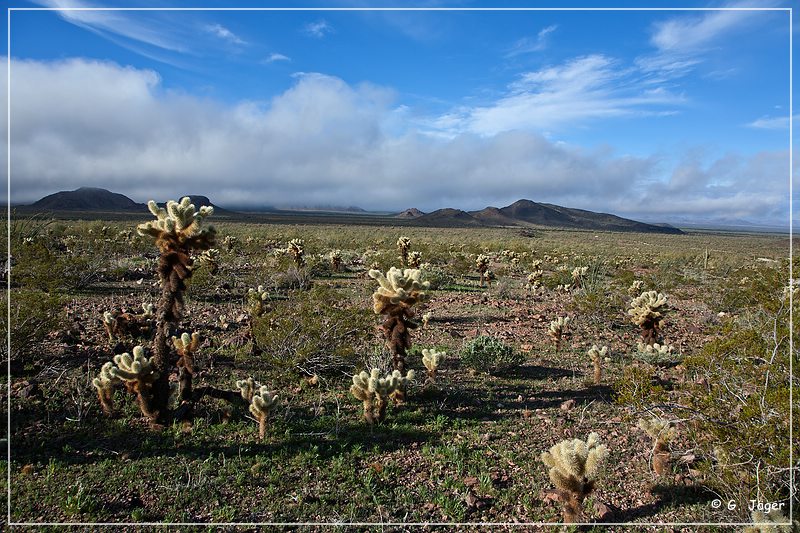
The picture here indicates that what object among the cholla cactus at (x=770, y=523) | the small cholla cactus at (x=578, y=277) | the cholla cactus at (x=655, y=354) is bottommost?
the cholla cactus at (x=770, y=523)

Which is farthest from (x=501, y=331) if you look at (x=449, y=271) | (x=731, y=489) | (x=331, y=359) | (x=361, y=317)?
(x=449, y=271)

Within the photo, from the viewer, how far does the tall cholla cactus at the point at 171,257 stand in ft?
18.3

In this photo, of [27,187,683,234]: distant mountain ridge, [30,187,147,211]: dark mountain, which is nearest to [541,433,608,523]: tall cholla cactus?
[27,187,683,234]: distant mountain ridge

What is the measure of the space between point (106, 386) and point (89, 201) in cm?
14878

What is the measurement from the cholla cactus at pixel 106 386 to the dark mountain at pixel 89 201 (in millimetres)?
126474

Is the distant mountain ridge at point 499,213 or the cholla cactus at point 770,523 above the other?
the distant mountain ridge at point 499,213

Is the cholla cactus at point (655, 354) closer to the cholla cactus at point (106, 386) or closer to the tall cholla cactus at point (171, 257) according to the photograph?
the tall cholla cactus at point (171, 257)

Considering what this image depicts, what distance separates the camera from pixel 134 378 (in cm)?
543

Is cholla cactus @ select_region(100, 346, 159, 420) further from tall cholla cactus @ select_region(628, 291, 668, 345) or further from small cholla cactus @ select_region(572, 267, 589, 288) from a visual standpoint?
small cholla cactus @ select_region(572, 267, 589, 288)

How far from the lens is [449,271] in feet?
73.3

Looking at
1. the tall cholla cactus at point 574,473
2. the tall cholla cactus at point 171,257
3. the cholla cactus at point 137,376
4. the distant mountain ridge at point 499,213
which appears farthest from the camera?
the distant mountain ridge at point 499,213

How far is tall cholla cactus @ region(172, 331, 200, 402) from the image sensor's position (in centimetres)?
598

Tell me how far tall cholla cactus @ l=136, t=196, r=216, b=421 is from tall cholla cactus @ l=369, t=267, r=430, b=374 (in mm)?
2655

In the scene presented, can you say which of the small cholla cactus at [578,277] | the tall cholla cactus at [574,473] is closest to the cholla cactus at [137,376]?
the tall cholla cactus at [574,473]
